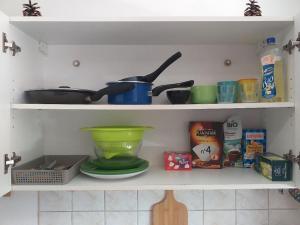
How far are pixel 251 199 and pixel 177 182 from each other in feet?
1.47

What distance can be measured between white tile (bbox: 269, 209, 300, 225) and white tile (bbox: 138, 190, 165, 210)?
484 mm

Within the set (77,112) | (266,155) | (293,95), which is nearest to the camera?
(293,95)

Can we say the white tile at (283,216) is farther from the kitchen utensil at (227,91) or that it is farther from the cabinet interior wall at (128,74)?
the kitchen utensil at (227,91)

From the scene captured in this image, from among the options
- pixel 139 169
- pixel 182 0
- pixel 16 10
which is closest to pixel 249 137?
pixel 139 169

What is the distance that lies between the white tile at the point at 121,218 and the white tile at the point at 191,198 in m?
0.21

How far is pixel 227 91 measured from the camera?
38.1 inches

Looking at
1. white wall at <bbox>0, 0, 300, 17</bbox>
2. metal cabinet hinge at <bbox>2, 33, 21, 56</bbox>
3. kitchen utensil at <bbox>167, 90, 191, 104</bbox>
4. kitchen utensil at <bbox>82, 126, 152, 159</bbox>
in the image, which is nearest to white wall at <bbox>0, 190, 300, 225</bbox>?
kitchen utensil at <bbox>82, 126, 152, 159</bbox>

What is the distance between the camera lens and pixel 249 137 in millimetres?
1108

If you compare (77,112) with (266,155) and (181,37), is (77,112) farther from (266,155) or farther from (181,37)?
(266,155)

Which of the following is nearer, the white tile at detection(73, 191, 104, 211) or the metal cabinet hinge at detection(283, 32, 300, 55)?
the metal cabinet hinge at detection(283, 32, 300, 55)

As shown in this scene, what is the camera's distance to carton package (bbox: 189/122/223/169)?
1109mm

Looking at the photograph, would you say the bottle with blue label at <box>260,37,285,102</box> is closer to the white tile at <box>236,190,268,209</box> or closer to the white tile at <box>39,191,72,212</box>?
the white tile at <box>236,190,268,209</box>

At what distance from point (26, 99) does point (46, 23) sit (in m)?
0.28

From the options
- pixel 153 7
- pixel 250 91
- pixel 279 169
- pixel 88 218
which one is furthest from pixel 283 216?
pixel 153 7
